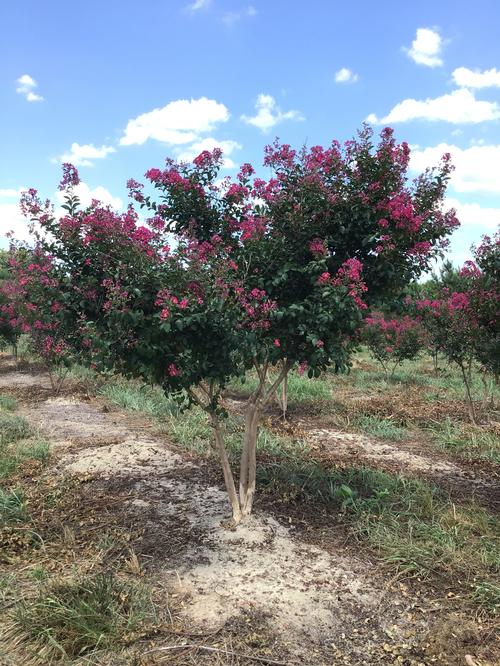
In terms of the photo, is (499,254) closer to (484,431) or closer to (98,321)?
(98,321)

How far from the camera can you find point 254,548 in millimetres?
3746

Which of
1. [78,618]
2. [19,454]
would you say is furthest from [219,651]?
[19,454]

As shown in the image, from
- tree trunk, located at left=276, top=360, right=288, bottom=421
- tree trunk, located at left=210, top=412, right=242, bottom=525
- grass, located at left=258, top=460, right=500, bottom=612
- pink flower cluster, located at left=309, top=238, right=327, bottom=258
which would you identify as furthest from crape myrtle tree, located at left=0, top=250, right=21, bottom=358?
pink flower cluster, located at left=309, top=238, right=327, bottom=258

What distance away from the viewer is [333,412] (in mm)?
8008

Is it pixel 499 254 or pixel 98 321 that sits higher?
pixel 499 254

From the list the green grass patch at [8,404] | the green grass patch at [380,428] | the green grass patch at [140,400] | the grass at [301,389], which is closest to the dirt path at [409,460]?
the green grass patch at [380,428]

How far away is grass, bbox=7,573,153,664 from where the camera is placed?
2713mm

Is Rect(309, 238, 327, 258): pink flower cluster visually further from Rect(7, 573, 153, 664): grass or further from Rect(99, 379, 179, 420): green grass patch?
Rect(99, 379, 179, 420): green grass patch

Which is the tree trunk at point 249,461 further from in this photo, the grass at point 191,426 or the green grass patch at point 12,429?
the green grass patch at point 12,429

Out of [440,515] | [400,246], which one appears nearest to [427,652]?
[440,515]

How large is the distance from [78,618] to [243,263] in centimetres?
240

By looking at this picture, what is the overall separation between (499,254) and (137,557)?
3.45m

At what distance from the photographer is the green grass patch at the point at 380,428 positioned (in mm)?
6848

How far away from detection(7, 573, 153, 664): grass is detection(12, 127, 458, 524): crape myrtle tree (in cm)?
121
